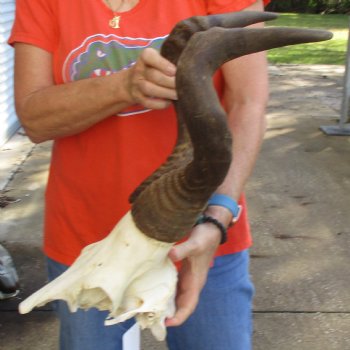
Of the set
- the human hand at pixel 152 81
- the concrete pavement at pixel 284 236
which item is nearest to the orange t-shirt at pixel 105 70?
the human hand at pixel 152 81

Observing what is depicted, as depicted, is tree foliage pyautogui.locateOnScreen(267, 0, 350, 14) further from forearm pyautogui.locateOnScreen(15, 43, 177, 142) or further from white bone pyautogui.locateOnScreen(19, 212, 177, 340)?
white bone pyautogui.locateOnScreen(19, 212, 177, 340)

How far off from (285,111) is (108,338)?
703cm

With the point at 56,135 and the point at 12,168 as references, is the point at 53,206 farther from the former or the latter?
the point at 12,168

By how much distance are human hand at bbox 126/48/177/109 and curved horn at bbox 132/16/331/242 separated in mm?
173

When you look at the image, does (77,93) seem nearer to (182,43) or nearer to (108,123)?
(108,123)

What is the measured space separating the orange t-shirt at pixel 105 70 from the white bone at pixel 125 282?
0.39 metres

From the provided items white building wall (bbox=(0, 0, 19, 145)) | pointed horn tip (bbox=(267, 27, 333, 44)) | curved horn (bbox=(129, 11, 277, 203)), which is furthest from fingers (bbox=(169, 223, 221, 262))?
white building wall (bbox=(0, 0, 19, 145))

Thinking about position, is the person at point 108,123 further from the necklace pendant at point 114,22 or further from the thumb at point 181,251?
the thumb at point 181,251

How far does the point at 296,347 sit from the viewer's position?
3.50 m

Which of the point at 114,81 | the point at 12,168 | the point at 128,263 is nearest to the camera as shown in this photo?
the point at 128,263

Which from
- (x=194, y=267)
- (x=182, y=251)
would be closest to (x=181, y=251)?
(x=182, y=251)

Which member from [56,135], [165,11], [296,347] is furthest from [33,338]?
[165,11]

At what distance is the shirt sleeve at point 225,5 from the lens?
1.70 m

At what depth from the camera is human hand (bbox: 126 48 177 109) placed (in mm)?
1357
